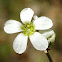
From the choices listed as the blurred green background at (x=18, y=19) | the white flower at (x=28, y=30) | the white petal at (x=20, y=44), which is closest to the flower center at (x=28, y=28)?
the white flower at (x=28, y=30)

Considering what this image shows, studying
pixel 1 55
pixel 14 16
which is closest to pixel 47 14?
pixel 14 16

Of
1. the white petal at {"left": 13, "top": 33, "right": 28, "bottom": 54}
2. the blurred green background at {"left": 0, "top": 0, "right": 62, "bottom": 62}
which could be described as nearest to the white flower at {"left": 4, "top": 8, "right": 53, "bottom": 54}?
the white petal at {"left": 13, "top": 33, "right": 28, "bottom": 54}

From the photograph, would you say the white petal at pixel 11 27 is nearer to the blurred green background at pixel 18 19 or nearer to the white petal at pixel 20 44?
the white petal at pixel 20 44

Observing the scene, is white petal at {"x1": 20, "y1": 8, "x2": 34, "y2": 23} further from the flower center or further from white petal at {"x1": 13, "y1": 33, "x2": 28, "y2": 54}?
white petal at {"x1": 13, "y1": 33, "x2": 28, "y2": 54}

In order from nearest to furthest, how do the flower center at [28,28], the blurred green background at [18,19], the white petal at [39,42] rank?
the white petal at [39,42], the flower center at [28,28], the blurred green background at [18,19]

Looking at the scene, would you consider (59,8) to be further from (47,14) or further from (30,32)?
(30,32)

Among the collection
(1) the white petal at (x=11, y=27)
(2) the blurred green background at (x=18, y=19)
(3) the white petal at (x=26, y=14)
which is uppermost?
(3) the white petal at (x=26, y=14)

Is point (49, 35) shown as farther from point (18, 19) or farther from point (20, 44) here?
point (18, 19)
